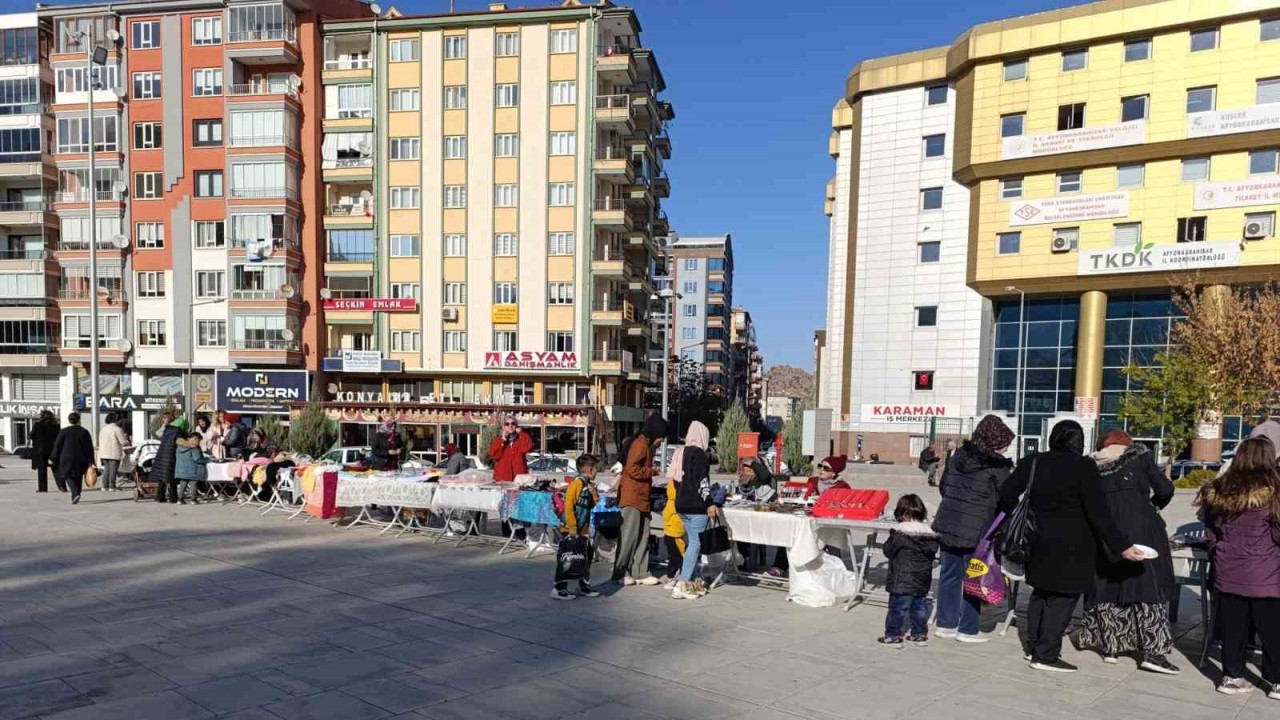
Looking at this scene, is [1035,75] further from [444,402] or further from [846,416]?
[444,402]

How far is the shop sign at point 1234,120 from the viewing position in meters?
30.8

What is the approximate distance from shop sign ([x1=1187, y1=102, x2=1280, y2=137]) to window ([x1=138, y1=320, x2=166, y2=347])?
185 feet

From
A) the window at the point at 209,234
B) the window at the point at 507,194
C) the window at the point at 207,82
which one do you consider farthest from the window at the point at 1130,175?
the window at the point at 207,82

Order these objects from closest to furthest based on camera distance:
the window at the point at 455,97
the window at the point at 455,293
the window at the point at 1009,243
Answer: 1. the window at the point at 1009,243
2. the window at the point at 455,97
3. the window at the point at 455,293

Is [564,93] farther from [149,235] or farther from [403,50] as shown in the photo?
[149,235]

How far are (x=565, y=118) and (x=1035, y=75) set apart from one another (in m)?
25.0

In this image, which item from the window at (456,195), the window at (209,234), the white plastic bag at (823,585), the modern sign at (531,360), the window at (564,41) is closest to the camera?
the white plastic bag at (823,585)

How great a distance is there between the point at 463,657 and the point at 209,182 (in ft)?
151

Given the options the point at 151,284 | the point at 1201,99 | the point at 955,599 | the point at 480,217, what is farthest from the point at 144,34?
the point at 1201,99

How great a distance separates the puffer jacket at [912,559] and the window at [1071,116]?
36901 millimetres

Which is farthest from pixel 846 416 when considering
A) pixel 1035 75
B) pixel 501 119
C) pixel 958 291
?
pixel 501 119

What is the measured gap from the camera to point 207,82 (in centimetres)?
4181

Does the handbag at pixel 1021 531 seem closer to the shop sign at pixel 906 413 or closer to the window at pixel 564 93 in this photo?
the shop sign at pixel 906 413

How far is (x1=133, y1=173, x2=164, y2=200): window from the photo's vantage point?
42.6m
